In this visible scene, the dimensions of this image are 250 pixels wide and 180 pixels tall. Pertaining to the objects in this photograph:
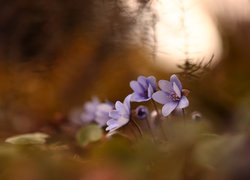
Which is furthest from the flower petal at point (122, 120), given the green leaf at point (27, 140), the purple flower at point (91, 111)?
the purple flower at point (91, 111)

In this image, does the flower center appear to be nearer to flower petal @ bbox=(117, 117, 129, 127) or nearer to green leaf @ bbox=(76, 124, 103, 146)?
flower petal @ bbox=(117, 117, 129, 127)

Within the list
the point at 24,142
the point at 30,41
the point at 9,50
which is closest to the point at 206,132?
the point at 24,142

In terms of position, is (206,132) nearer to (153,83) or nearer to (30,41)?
(153,83)

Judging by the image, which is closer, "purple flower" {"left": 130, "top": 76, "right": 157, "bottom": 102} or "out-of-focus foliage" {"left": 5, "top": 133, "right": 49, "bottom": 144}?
"purple flower" {"left": 130, "top": 76, "right": 157, "bottom": 102}

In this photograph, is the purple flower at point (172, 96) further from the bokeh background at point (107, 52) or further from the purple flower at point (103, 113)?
the purple flower at point (103, 113)

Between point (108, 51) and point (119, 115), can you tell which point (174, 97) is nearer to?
point (119, 115)

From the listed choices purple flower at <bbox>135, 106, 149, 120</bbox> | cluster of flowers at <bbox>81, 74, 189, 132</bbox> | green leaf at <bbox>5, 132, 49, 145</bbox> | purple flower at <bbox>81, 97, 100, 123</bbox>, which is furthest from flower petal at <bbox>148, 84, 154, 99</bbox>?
purple flower at <bbox>81, 97, 100, 123</bbox>

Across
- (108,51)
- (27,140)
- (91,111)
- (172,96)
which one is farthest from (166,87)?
(108,51)
